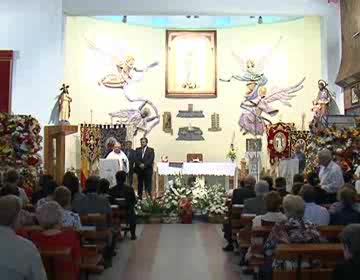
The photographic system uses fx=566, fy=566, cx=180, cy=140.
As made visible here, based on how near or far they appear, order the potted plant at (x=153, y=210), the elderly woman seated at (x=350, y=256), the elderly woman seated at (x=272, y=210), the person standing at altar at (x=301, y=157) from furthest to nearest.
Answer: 1. the person standing at altar at (x=301, y=157)
2. the potted plant at (x=153, y=210)
3. the elderly woman seated at (x=272, y=210)
4. the elderly woman seated at (x=350, y=256)

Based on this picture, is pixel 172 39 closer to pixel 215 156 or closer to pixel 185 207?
pixel 215 156

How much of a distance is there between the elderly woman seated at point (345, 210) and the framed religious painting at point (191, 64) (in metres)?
10.7

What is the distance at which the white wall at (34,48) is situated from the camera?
14188 millimetres

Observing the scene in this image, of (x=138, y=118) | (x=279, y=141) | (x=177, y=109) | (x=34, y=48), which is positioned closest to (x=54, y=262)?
(x=34, y=48)

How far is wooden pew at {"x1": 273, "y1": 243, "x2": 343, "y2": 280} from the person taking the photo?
4.06 m

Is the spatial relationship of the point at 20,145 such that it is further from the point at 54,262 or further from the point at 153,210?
the point at 54,262

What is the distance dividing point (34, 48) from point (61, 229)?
10.5 meters

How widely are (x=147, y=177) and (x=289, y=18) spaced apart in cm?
626

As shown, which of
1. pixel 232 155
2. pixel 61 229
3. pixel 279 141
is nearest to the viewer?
pixel 61 229

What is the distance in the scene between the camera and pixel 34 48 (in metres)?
14.3

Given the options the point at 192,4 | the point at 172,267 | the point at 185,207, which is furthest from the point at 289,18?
the point at 172,267

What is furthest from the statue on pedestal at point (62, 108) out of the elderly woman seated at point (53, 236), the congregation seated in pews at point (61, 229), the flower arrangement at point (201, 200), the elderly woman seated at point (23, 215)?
the elderly woman seated at point (53, 236)

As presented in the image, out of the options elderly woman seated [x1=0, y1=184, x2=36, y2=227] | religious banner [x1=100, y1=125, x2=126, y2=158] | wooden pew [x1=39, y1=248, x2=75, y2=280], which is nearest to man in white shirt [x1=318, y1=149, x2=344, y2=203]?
elderly woman seated [x1=0, y1=184, x2=36, y2=227]

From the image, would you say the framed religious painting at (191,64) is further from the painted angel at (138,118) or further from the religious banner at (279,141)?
the religious banner at (279,141)
